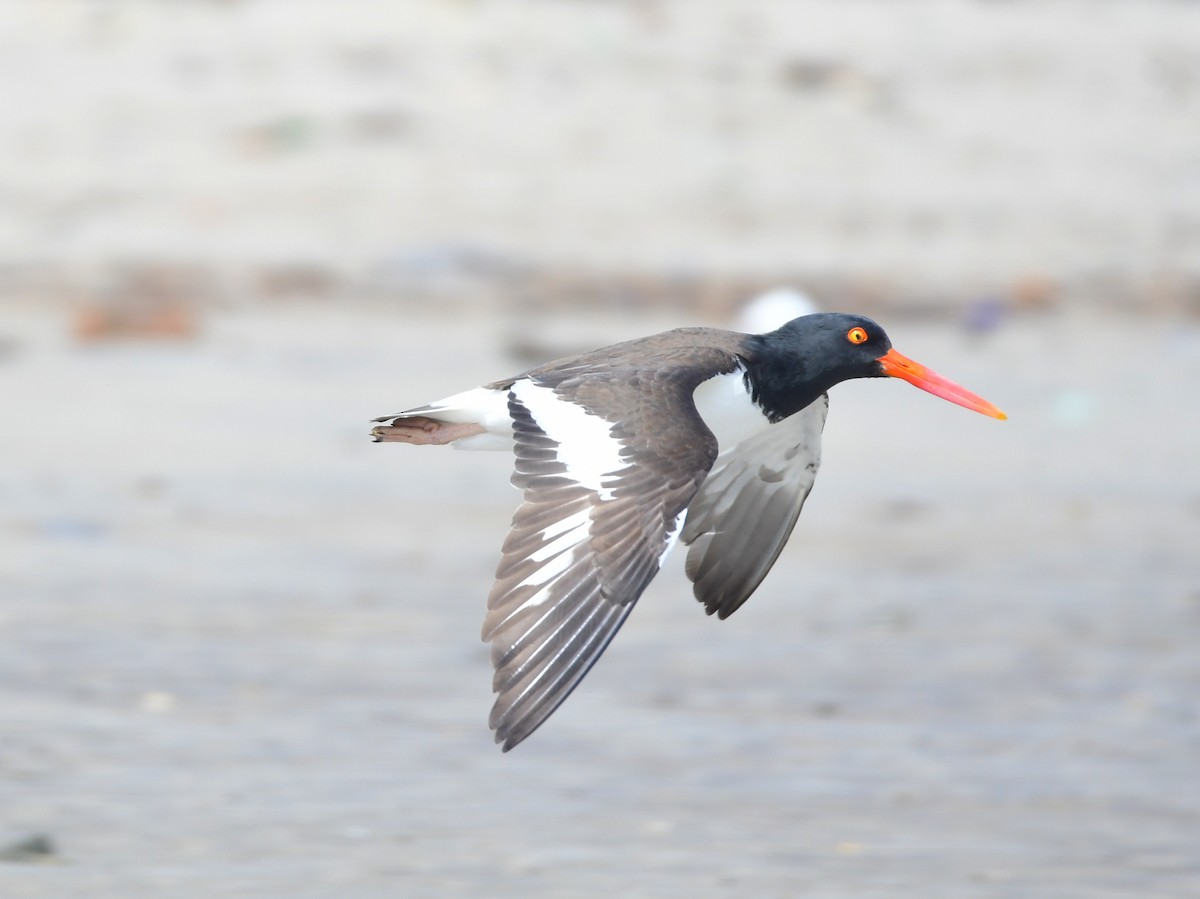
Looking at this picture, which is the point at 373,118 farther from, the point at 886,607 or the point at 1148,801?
the point at 1148,801

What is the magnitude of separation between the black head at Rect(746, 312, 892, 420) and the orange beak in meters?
0.03

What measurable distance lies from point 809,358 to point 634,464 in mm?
1191

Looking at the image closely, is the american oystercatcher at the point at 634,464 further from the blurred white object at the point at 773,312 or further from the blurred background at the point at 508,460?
the blurred white object at the point at 773,312

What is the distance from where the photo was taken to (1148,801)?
618 centimetres

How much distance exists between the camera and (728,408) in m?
5.79

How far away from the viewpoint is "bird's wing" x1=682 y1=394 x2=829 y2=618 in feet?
19.5

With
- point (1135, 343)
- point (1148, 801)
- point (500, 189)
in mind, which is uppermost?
point (500, 189)

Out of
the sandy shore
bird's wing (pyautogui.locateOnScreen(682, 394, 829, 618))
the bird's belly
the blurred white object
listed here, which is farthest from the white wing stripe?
the blurred white object

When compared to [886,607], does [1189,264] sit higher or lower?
higher

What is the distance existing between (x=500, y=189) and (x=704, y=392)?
24.3ft

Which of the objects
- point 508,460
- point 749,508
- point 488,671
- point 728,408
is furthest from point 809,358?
point 508,460

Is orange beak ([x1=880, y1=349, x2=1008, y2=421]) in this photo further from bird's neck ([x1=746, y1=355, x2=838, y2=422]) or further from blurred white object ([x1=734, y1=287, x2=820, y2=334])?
blurred white object ([x1=734, y1=287, x2=820, y2=334])

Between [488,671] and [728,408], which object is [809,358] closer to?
[728,408]

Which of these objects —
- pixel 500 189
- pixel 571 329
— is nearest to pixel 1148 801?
pixel 571 329
